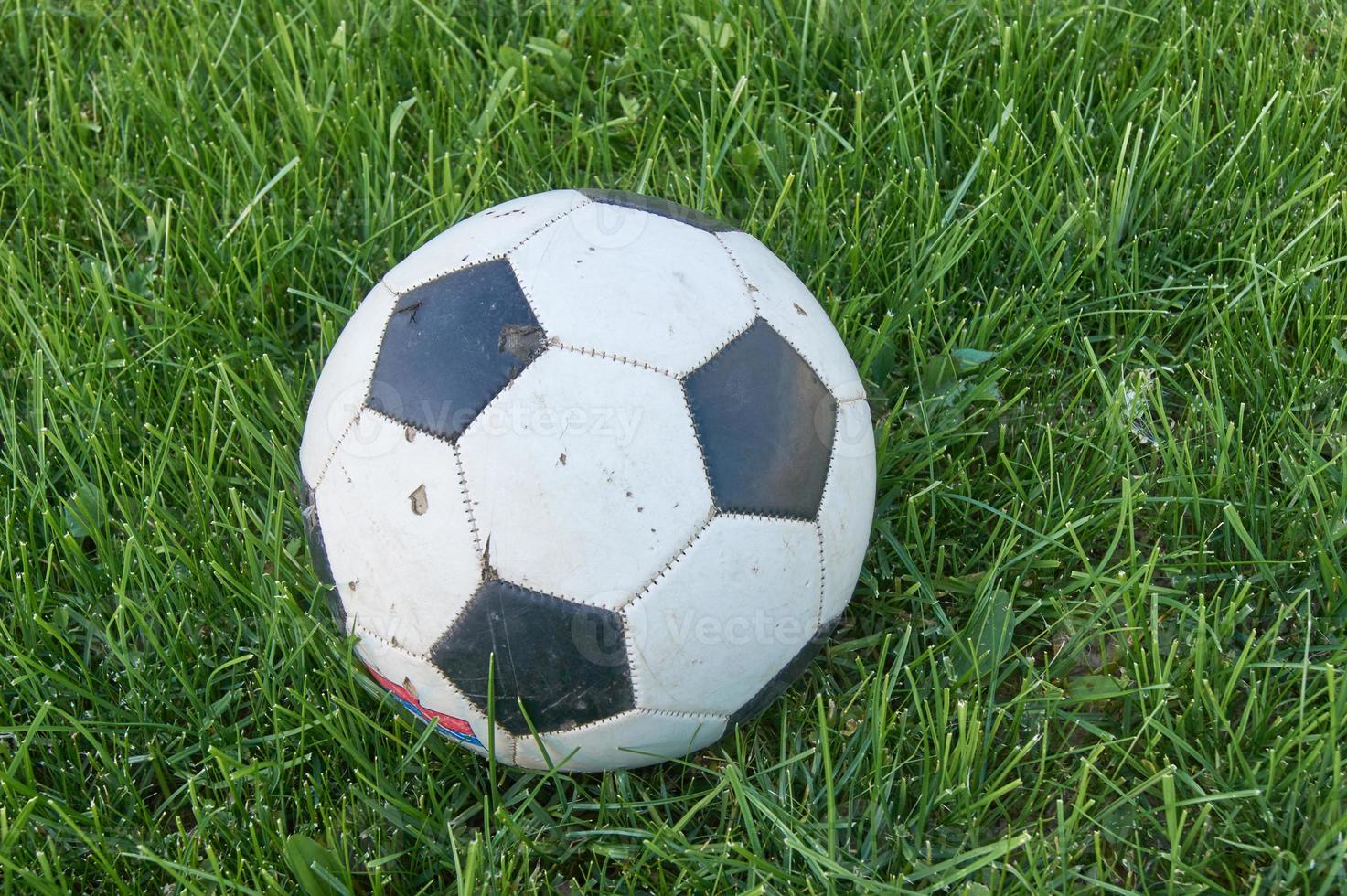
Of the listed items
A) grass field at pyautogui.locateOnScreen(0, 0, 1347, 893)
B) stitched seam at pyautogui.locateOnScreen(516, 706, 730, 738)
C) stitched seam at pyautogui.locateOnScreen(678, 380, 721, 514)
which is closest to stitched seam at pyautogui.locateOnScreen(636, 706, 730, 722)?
stitched seam at pyautogui.locateOnScreen(516, 706, 730, 738)

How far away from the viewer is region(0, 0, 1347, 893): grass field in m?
2.04

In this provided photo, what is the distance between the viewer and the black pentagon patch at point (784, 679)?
2.02 meters

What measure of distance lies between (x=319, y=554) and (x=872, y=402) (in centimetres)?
128

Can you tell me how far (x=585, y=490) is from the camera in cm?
176

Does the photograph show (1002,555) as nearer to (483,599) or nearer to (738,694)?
(738,694)

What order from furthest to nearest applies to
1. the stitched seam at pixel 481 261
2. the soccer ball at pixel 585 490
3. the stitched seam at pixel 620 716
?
the stitched seam at pixel 481 261 → the stitched seam at pixel 620 716 → the soccer ball at pixel 585 490

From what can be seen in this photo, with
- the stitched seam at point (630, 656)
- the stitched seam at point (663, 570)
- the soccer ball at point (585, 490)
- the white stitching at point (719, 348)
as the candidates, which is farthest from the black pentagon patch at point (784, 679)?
the white stitching at point (719, 348)

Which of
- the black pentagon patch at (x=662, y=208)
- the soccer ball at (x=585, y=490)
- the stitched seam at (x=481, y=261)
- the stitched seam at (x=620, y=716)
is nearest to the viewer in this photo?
the soccer ball at (x=585, y=490)

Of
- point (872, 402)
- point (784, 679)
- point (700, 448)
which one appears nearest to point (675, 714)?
point (784, 679)

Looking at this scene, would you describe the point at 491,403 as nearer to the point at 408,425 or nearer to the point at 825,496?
the point at 408,425

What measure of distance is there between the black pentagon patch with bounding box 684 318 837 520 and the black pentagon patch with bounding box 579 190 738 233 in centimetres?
29

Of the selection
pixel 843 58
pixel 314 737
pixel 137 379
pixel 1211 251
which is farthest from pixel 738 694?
pixel 843 58

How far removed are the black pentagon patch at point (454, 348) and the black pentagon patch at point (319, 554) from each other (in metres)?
0.27

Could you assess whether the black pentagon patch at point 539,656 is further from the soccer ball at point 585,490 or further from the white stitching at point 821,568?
the white stitching at point 821,568
